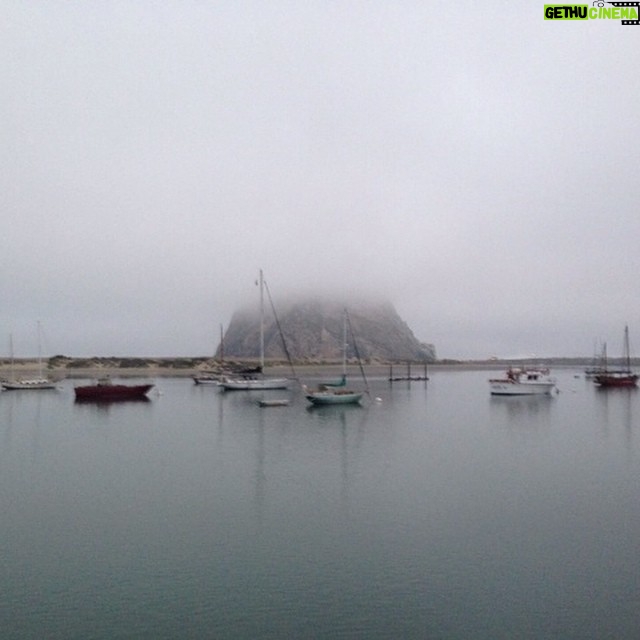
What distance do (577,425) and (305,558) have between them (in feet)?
131

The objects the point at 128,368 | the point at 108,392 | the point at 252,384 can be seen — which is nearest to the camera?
the point at 108,392

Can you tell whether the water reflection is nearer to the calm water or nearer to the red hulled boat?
the calm water

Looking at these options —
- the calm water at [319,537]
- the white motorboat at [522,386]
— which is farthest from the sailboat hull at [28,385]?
the white motorboat at [522,386]

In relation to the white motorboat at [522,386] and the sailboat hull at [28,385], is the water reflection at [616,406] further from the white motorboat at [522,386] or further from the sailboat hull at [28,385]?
the sailboat hull at [28,385]

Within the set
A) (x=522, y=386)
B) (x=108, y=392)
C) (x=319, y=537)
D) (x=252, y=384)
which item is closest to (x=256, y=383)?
(x=252, y=384)

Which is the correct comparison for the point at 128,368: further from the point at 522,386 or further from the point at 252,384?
the point at 522,386

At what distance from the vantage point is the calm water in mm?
13898

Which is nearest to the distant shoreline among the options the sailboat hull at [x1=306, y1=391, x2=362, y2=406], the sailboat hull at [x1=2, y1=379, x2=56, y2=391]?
the sailboat hull at [x1=2, y1=379, x2=56, y2=391]

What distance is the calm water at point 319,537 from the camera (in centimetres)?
1390

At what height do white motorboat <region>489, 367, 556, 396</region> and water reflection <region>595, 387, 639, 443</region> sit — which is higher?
white motorboat <region>489, 367, 556, 396</region>

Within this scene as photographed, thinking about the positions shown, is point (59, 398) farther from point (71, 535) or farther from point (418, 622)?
point (418, 622)

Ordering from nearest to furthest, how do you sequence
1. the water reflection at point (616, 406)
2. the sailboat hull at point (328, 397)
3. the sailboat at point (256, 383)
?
the water reflection at point (616, 406) < the sailboat hull at point (328, 397) < the sailboat at point (256, 383)

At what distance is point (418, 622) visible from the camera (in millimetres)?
13641

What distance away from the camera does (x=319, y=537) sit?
19.5m
